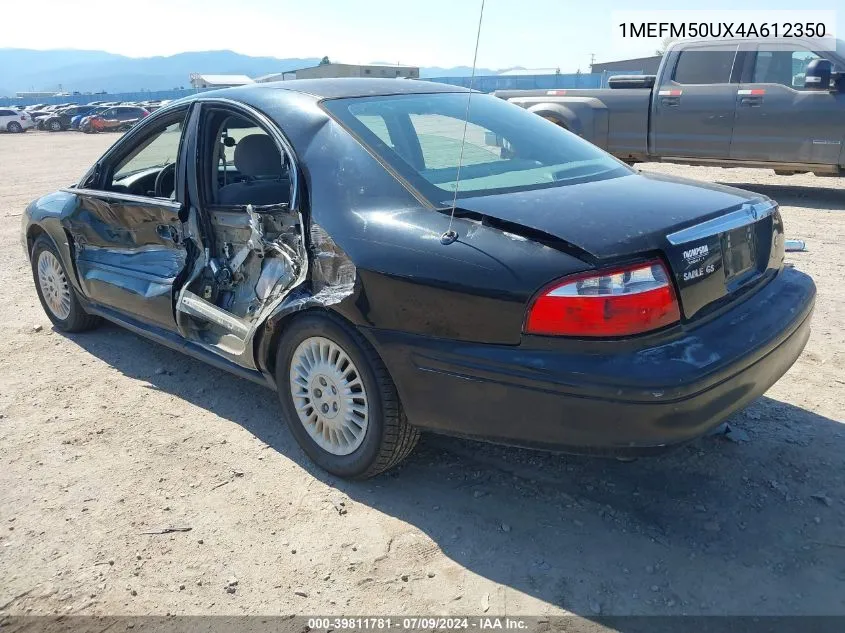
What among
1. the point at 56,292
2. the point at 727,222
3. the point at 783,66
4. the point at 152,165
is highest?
the point at 783,66

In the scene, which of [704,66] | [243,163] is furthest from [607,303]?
[704,66]

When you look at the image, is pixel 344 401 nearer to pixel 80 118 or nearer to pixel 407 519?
pixel 407 519

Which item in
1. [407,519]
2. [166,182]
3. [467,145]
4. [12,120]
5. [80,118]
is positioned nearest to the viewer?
[407,519]

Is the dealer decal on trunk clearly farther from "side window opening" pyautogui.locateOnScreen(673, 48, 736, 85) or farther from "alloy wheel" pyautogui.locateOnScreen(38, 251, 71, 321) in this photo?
"side window opening" pyautogui.locateOnScreen(673, 48, 736, 85)

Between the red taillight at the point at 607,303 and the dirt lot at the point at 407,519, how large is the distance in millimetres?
848

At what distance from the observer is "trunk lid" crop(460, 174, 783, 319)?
248cm

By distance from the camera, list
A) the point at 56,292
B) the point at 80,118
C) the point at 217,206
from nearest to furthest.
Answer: the point at 217,206 < the point at 56,292 < the point at 80,118

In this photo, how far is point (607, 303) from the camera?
2395 mm

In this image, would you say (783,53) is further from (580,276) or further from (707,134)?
(580,276)

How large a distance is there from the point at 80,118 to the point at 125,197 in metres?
Result: 44.2

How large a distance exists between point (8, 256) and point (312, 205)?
254 inches

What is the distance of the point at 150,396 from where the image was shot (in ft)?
13.8

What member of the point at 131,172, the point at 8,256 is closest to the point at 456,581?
the point at 131,172

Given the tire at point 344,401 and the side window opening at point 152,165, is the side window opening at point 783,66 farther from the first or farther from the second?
the tire at point 344,401
